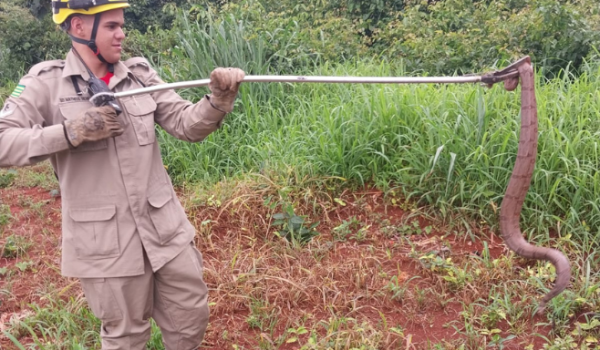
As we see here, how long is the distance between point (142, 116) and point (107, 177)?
0.29 metres

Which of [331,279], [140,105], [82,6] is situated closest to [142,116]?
[140,105]

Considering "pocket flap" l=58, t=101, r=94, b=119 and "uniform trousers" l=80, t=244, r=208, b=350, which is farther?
"uniform trousers" l=80, t=244, r=208, b=350

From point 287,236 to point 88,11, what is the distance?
2.02 metres

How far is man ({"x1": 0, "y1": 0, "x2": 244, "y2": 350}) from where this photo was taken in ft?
6.63

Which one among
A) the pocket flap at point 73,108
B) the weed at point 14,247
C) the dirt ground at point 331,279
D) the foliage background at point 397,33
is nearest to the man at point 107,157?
the pocket flap at point 73,108

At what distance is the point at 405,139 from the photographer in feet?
12.8

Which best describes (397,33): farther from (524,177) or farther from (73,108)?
(73,108)

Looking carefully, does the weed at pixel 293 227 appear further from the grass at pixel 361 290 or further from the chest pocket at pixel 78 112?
the chest pocket at pixel 78 112

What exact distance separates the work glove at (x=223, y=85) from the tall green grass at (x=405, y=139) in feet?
5.70

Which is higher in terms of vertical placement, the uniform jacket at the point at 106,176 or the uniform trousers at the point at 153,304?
the uniform jacket at the point at 106,176

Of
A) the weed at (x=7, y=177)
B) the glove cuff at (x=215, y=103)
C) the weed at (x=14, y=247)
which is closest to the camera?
the glove cuff at (x=215, y=103)

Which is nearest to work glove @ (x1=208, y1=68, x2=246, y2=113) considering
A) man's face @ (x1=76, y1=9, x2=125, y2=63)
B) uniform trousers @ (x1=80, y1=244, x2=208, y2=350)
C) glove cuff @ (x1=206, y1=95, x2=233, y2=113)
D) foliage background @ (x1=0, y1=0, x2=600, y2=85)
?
glove cuff @ (x1=206, y1=95, x2=233, y2=113)

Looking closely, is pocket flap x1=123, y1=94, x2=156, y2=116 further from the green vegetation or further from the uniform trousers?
the green vegetation

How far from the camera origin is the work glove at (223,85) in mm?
2139
